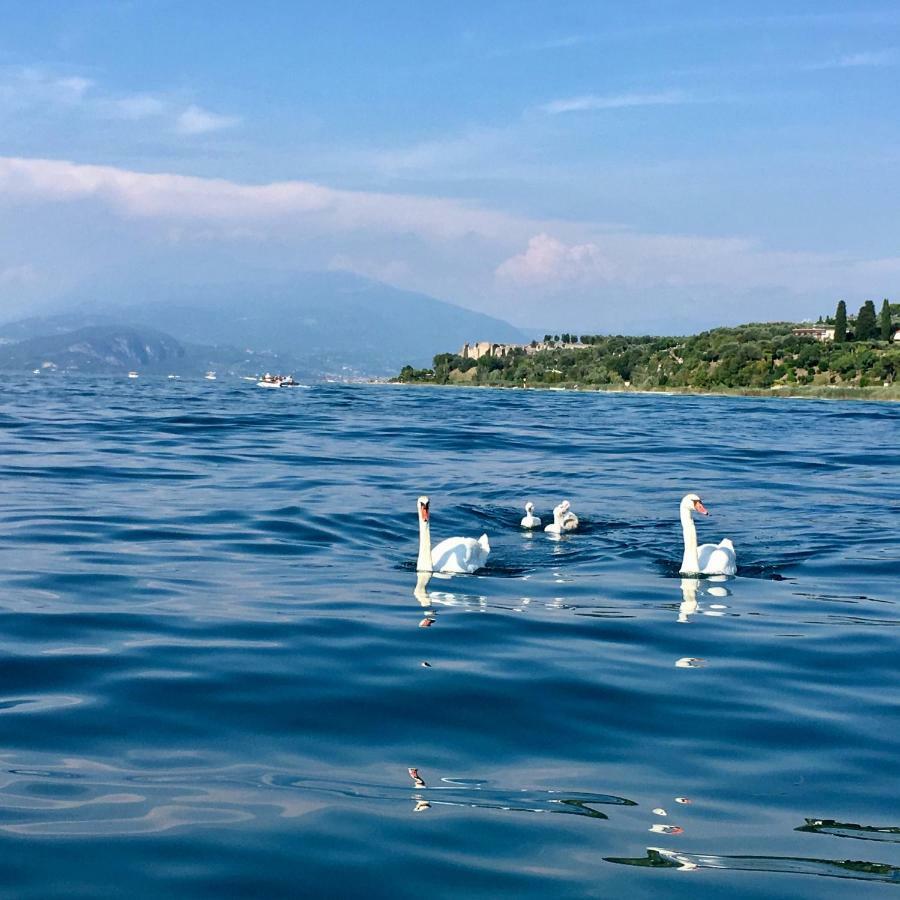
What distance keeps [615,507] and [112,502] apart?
10.3 metres

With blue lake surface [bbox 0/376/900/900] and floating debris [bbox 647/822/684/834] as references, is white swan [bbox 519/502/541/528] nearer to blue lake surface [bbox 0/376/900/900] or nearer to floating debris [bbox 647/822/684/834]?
blue lake surface [bbox 0/376/900/900]

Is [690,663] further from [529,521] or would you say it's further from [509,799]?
[529,521]

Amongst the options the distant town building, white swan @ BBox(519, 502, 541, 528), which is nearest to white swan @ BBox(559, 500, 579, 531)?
white swan @ BBox(519, 502, 541, 528)

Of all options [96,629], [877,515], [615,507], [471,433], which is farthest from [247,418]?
[96,629]

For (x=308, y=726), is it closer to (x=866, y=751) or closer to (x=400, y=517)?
(x=866, y=751)

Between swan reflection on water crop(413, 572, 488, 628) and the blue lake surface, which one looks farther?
swan reflection on water crop(413, 572, 488, 628)

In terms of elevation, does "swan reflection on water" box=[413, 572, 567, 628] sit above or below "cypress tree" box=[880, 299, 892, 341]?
below

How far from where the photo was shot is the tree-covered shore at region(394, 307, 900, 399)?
418ft

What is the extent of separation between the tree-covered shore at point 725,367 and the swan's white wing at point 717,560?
94.8 meters

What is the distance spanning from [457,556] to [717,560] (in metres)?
3.82

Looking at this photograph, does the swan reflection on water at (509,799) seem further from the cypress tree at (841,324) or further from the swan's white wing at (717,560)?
the cypress tree at (841,324)

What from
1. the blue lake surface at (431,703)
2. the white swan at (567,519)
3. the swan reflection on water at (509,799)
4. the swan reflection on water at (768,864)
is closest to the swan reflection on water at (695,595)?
the blue lake surface at (431,703)

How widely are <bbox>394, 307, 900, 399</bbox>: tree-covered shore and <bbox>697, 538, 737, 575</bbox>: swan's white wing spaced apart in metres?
94.8

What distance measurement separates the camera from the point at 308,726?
8844 mm
